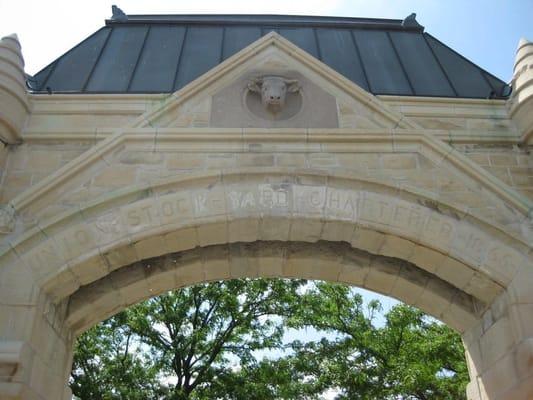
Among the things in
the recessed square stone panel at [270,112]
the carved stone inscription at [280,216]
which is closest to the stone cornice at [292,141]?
the recessed square stone panel at [270,112]

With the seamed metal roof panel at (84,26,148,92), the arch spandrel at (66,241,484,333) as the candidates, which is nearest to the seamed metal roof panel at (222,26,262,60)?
the seamed metal roof panel at (84,26,148,92)

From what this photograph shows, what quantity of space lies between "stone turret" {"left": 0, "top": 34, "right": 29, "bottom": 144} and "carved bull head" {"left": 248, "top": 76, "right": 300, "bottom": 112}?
246 cm

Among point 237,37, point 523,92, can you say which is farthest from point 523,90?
point 237,37

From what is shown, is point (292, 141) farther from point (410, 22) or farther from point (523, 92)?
point (410, 22)

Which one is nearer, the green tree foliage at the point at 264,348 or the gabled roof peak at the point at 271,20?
the gabled roof peak at the point at 271,20

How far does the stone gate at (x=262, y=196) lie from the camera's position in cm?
518

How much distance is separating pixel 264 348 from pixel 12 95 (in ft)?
36.4

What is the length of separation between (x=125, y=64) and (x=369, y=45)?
3.38 metres

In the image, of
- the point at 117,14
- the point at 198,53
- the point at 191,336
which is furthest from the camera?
the point at 191,336

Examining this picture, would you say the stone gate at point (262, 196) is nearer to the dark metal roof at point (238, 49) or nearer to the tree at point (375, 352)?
the dark metal roof at point (238, 49)

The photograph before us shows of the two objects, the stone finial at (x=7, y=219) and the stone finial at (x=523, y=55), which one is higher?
the stone finial at (x=523, y=55)

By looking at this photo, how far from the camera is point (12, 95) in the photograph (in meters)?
5.96

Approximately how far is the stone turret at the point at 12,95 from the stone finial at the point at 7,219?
939 millimetres

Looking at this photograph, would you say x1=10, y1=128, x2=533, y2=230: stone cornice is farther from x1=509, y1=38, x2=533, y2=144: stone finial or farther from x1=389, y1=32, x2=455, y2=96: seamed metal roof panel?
x1=389, y1=32, x2=455, y2=96: seamed metal roof panel
